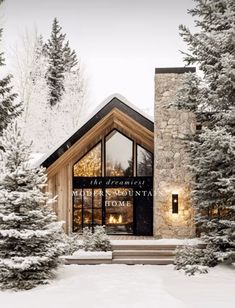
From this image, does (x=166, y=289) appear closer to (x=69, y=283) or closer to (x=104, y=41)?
(x=69, y=283)

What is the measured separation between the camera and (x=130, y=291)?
9.63m

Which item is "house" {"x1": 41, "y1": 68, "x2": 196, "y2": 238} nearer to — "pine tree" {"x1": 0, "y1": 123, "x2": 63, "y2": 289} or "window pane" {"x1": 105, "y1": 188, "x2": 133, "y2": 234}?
"window pane" {"x1": 105, "y1": 188, "x2": 133, "y2": 234}

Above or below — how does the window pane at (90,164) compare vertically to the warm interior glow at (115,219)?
above

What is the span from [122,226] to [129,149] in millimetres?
3136

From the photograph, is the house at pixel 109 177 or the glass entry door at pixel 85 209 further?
the glass entry door at pixel 85 209

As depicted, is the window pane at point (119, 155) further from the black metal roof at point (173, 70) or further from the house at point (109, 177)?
the black metal roof at point (173, 70)

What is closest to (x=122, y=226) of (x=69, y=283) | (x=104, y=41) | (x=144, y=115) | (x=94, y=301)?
(x=144, y=115)

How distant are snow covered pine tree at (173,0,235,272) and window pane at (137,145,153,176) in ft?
12.0

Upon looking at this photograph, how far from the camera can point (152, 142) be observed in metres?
16.4

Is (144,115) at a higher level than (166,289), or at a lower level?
higher

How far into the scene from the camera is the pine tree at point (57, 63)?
32.9 m

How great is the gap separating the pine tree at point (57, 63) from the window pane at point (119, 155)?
15435 millimetres

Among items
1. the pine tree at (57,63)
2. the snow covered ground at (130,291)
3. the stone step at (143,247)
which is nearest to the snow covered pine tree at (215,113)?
the snow covered ground at (130,291)

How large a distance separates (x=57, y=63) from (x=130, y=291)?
28.8 m
